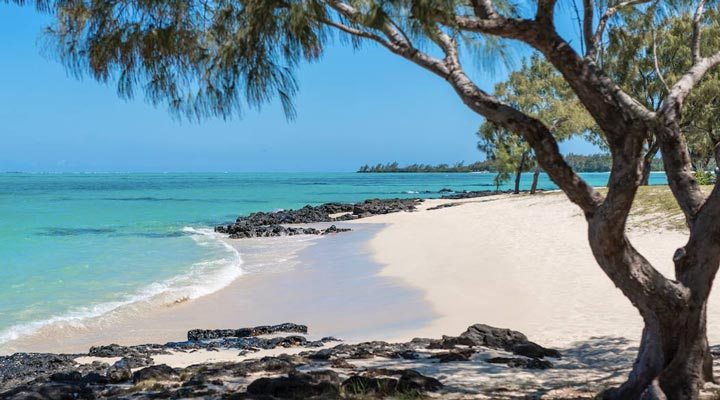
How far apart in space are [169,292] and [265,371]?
937 centimetres

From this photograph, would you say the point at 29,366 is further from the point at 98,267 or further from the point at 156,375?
the point at 98,267

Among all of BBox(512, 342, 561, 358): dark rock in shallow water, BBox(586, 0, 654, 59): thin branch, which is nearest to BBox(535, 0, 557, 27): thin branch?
BBox(586, 0, 654, 59): thin branch

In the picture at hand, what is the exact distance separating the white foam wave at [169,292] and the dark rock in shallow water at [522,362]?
852cm

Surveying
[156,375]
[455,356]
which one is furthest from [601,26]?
[156,375]

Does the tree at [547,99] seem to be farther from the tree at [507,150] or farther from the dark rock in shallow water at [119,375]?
the dark rock in shallow water at [119,375]

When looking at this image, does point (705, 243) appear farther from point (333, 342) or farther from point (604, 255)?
point (333, 342)

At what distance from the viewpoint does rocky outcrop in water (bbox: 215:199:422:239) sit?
31.0m

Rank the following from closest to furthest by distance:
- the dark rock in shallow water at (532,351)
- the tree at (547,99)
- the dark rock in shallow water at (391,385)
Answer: the dark rock in shallow water at (391,385), the dark rock in shallow water at (532,351), the tree at (547,99)

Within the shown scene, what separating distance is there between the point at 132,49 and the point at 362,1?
1.79 m

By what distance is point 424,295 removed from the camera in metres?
13.9

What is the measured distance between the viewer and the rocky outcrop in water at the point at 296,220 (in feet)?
102

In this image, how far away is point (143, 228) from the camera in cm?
3622

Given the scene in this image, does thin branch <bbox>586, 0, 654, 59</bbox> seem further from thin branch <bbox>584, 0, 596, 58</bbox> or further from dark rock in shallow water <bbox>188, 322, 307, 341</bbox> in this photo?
dark rock in shallow water <bbox>188, 322, 307, 341</bbox>

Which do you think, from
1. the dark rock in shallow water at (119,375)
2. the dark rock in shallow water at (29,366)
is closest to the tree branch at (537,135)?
the dark rock in shallow water at (119,375)
